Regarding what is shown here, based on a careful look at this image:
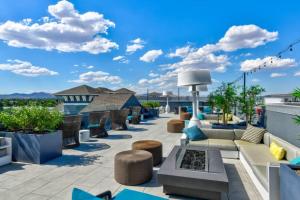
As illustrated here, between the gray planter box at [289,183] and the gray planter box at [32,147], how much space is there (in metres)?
4.95

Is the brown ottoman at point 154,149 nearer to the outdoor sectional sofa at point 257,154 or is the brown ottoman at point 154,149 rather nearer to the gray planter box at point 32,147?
the outdoor sectional sofa at point 257,154

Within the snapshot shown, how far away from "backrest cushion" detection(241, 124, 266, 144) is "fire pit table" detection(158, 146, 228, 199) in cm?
245

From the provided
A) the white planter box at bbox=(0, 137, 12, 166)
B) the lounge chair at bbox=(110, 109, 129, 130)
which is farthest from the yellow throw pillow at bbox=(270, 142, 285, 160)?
the lounge chair at bbox=(110, 109, 129, 130)

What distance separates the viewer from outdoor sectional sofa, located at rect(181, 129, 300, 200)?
2729 millimetres

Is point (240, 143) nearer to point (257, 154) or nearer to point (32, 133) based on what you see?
point (257, 154)

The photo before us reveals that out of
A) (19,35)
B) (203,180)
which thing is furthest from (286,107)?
(19,35)

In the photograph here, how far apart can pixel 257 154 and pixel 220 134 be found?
5.66 feet

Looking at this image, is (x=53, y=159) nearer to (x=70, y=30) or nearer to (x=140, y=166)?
(x=140, y=166)

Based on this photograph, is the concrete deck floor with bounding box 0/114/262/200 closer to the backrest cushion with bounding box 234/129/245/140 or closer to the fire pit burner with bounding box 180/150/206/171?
the fire pit burner with bounding box 180/150/206/171

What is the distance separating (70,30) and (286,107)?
1254 centimetres

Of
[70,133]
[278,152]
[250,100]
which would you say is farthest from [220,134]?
[70,133]

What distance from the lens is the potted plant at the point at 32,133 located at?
15.9ft

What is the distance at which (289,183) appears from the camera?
2.20 metres

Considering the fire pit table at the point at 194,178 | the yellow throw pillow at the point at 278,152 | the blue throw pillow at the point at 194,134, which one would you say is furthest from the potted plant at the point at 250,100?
the fire pit table at the point at 194,178
